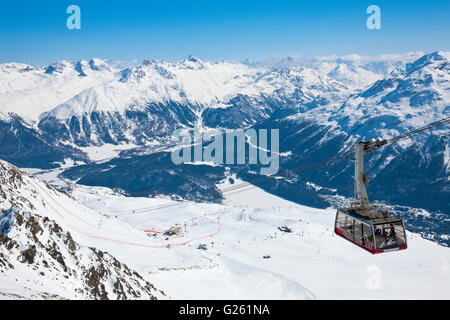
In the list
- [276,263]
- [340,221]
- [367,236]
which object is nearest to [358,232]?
[367,236]

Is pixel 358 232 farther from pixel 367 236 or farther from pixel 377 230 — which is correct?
pixel 377 230

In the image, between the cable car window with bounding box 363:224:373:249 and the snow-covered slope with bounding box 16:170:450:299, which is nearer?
the cable car window with bounding box 363:224:373:249

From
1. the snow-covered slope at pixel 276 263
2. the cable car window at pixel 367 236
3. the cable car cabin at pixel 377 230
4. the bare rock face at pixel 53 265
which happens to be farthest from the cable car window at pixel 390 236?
the snow-covered slope at pixel 276 263

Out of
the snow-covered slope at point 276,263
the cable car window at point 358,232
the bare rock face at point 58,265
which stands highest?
the cable car window at point 358,232

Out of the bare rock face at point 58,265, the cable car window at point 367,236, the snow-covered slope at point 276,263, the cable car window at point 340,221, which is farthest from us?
the snow-covered slope at point 276,263

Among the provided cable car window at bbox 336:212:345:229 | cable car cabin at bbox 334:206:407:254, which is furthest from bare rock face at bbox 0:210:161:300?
cable car cabin at bbox 334:206:407:254

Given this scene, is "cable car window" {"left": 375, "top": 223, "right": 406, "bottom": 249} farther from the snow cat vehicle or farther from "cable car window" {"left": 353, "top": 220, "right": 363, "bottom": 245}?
"cable car window" {"left": 353, "top": 220, "right": 363, "bottom": 245}

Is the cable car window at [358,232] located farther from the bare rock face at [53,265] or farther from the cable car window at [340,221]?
Result: the bare rock face at [53,265]

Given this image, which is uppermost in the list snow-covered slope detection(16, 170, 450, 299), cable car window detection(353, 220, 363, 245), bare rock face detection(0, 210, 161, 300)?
cable car window detection(353, 220, 363, 245)

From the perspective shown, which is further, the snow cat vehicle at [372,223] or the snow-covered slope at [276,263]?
the snow-covered slope at [276,263]

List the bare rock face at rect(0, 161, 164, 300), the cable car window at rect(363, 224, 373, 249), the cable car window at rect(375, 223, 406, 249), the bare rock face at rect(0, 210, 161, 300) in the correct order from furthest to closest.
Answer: the bare rock face at rect(0, 210, 161, 300), the bare rock face at rect(0, 161, 164, 300), the cable car window at rect(363, 224, 373, 249), the cable car window at rect(375, 223, 406, 249)
